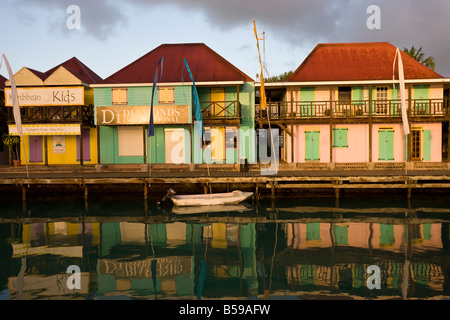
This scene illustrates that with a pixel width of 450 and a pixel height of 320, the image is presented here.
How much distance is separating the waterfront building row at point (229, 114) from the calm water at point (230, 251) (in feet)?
19.9

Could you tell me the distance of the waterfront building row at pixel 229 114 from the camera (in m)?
26.0

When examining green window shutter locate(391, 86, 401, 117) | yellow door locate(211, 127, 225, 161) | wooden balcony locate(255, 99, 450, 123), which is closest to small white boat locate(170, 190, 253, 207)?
yellow door locate(211, 127, 225, 161)

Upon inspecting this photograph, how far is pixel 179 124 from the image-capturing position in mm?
26906

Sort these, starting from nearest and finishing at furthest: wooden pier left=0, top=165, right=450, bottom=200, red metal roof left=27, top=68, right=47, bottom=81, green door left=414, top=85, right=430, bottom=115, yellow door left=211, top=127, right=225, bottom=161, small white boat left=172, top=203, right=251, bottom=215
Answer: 1. small white boat left=172, top=203, right=251, bottom=215
2. wooden pier left=0, top=165, right=450, bottom=200
3. green door left=414, top=85, right=430, bottom=115
4. red metal roof left=27, top=68, right=47, bottom=81
5. yellow door left=211, top=127, right=225, bottom=161

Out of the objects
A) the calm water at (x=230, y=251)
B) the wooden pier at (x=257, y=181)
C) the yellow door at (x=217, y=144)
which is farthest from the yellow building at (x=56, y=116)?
the yellow door at (x=217, y=144)

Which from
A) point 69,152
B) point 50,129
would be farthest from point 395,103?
point 50,129

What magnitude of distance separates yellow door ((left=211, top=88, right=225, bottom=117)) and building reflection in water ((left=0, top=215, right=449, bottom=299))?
413 inches

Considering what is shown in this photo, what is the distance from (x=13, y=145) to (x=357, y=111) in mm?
26690

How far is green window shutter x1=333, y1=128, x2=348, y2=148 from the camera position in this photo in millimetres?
27062

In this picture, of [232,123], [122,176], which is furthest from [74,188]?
[232,123]

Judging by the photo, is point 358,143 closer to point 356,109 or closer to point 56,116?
point 356,109

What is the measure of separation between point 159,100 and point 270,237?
14510mm

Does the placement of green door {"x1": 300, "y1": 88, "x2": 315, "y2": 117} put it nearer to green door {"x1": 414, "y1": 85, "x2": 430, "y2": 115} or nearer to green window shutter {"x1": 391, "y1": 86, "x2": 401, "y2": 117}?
green window shutter {"x1": 391, "y1": 86, "x2": 401, "y2": 117}

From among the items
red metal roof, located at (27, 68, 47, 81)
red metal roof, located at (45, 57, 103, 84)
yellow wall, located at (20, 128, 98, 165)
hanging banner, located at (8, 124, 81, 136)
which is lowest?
yellow wall, located at (20, 128, 98, 165)
